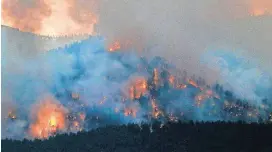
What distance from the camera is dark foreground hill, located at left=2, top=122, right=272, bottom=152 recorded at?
302cm

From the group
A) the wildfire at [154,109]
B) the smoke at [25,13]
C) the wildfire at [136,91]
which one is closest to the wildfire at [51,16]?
the smoke at [25,13]

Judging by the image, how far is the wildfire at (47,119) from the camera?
9.96 feet

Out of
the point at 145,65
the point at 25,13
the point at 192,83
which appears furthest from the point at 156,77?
the point at 25,13

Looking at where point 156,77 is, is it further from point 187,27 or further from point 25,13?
point 25,13

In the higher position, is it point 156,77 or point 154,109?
point 156,77

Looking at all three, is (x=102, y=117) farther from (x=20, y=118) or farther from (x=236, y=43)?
(x=236, y=43)

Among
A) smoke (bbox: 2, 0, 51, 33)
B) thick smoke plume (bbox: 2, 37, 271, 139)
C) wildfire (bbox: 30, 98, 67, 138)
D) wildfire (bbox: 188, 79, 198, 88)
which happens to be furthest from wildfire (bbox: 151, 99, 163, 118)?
smoke (bbox: 2, 0, 51, 33)

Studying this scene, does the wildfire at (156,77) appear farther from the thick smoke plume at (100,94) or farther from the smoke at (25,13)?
the smoke at (25,13)

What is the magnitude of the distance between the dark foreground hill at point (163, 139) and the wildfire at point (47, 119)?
0.04 m

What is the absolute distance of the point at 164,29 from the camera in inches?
121

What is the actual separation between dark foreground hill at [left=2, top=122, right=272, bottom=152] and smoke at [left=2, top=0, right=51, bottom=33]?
577 mm

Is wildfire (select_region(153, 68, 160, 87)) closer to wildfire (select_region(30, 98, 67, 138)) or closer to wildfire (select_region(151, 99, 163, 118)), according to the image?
wildfire (select_region(151, 99, 163, 118))

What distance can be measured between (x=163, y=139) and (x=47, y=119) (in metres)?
0.59

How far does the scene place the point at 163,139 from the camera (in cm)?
304
